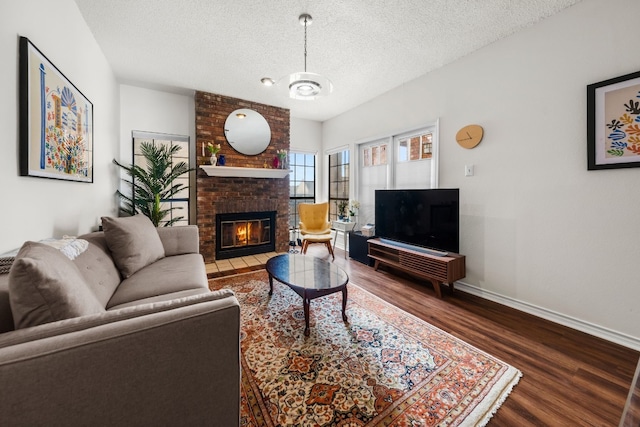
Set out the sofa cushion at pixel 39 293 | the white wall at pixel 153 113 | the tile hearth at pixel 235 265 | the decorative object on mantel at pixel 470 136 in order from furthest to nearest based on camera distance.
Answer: the white wall at pixel 153 113 < the tile hearth at pixel 235 265 < the decorative object on mantel at pixel 470 136 < the sofa cushion at pixel 39 293

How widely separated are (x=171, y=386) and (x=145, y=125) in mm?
4175

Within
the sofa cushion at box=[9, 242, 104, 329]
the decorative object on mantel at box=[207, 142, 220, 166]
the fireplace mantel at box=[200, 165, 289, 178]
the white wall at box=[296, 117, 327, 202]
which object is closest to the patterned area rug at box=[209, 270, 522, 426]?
the sofa cushion at box=[9, 242, 104, 329]

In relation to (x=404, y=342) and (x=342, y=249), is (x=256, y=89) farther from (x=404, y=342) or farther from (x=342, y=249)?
(x=404, y=342)

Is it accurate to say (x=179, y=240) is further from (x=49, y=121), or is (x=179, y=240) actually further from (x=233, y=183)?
(x=233, y=183)

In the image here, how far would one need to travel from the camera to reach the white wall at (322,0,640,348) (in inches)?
76.9

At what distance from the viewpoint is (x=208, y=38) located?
2.58m

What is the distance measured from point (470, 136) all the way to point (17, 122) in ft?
11.9

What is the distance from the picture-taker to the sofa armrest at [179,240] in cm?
263

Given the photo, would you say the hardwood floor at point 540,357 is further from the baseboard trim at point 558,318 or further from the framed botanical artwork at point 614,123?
the framed botanical artwork at point 614,123

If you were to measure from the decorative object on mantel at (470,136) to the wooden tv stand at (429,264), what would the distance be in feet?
4.07

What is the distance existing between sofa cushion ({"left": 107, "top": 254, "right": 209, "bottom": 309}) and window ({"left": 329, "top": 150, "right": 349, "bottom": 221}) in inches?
133

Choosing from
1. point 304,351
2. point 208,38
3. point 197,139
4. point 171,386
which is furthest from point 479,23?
point 197,139

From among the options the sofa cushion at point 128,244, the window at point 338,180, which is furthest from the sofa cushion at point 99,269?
the window at point 338,180

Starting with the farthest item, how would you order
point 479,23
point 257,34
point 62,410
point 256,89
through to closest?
point 256,89, point 257,34, point 479,23, point 62,410
